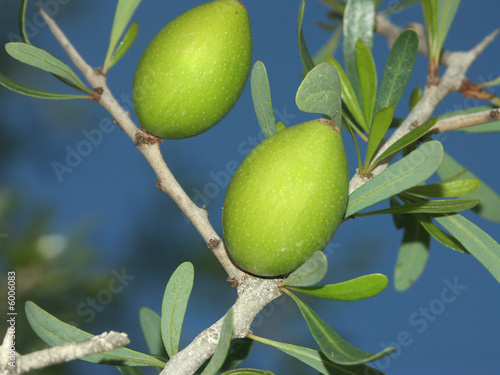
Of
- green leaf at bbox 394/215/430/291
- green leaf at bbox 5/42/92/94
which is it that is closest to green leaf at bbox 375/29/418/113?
green leaf at bbox 394/215/430/291

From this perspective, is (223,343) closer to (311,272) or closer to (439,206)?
(311,272)

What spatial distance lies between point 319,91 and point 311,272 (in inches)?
11.8

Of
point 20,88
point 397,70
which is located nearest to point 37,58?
point 20,88

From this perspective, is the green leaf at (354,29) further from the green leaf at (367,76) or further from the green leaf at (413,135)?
the green leaf at (413,135)

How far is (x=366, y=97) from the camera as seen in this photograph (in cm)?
120

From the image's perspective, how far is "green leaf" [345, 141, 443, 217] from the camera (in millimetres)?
815

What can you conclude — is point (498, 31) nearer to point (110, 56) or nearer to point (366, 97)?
point (366, 97)

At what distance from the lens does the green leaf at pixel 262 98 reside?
98cm

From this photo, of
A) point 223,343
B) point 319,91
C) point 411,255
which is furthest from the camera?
point 411,255

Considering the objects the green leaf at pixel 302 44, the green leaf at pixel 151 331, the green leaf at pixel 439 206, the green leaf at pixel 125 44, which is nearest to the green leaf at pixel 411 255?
the green leaf at pixel 439 206

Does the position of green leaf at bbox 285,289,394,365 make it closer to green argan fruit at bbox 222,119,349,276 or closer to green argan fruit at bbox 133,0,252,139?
green argan fruit at bbox 222,119,349,276

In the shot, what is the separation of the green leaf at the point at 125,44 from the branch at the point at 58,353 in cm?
75

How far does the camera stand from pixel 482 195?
151 centimetres

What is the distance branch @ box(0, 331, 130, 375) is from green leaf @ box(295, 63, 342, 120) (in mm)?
442
